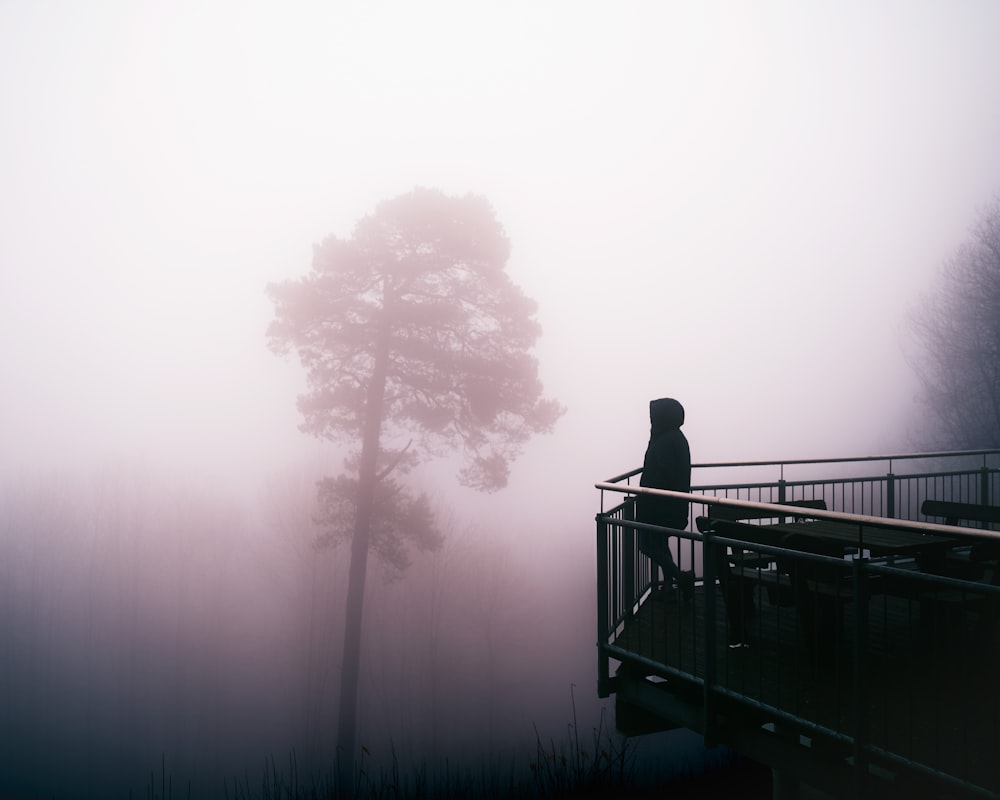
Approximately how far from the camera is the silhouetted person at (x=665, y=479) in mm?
6848

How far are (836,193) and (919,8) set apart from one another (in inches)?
1251

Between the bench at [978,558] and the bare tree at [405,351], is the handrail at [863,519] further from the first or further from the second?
the bare tree at [405,351]

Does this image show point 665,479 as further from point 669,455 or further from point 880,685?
point 880,685

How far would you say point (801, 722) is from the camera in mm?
4195

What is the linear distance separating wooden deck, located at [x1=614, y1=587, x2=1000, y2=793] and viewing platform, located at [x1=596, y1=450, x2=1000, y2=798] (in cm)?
1

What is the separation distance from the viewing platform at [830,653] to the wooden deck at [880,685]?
14 millimetres

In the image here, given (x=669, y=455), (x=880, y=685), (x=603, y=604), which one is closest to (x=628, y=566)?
(x=603, y=604)

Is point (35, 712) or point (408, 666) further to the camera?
point (408, 666)

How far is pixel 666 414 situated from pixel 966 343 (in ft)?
96.9

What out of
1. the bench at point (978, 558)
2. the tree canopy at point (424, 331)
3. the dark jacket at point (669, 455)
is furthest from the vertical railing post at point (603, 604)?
the tree canopy at point (424, 331)

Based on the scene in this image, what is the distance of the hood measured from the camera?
7219 mm

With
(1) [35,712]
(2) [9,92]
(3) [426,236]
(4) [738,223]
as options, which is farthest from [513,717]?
(2) [9,92]

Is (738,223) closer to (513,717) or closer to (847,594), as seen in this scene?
(513,717)

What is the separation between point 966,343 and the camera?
99.1 ft
